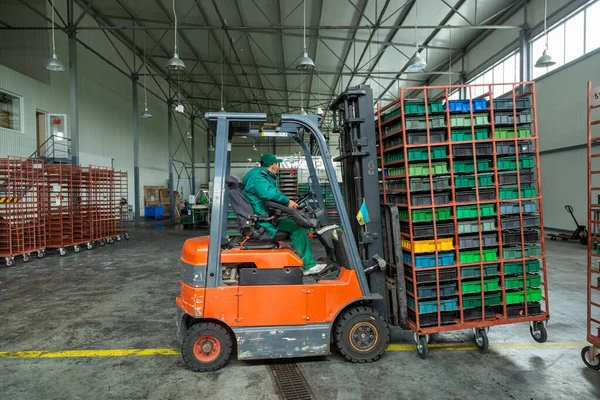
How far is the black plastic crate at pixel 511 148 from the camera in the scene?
12.4 ft

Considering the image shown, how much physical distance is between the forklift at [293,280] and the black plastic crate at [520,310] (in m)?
1.24

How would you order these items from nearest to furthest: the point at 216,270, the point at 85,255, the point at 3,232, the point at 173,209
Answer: the point at 216,270 → the point at 3,232 → the point at 85,255 → the point at 173,209

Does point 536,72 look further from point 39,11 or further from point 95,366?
point 39,11

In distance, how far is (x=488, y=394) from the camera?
10.1ft

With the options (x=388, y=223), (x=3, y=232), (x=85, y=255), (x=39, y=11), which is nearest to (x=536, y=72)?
(x=388, y=223)

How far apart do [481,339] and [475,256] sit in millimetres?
1022

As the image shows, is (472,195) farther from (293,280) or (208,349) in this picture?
(208,349)

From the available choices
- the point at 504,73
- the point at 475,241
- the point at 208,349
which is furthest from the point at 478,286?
the point at 504,73

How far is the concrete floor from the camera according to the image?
3.16 metres

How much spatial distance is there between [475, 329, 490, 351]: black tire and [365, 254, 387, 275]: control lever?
1428 mm

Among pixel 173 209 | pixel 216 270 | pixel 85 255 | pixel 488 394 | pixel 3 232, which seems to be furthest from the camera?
pixel 173 209

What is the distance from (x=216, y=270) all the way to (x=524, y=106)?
3.96 metres

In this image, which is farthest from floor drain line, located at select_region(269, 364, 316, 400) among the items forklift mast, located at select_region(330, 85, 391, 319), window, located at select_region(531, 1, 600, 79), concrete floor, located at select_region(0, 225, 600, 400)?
window, located at select_region(531, 1, 600, 79)

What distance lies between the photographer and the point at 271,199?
12.1 feet
